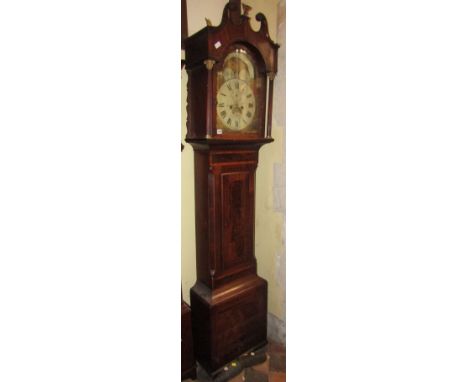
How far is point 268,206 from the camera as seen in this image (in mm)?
2416

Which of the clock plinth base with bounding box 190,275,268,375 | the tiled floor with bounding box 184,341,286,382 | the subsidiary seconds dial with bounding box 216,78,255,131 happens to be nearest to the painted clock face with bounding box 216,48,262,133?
the subsidiary seconds dial with bounding box 216,78,255,131

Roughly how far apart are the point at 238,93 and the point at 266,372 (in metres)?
1.69

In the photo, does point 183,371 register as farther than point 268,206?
No

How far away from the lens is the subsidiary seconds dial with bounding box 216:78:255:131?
179cm

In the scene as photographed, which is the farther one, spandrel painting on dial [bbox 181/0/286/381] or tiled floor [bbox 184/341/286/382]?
tiled floor [bbox 184/341/286/382]

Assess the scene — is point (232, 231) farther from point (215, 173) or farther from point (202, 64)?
point (202, 64)

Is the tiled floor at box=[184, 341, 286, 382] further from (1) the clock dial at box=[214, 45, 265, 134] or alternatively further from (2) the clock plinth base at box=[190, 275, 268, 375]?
(1) the clock dial at box=[214, 45, 265, 134]

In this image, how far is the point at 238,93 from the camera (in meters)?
1.85

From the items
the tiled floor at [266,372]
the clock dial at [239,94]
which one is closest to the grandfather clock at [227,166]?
the clock dial at [239,94]

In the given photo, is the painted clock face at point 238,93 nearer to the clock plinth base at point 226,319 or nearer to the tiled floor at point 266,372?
the clock plinth base at point 226,319

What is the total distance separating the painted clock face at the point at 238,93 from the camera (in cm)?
178
